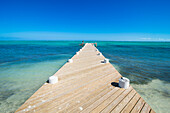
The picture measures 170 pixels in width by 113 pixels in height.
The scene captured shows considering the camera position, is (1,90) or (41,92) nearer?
(41,92)

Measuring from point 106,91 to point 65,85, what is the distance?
2.29 meters

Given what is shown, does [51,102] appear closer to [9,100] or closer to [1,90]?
[9,100]

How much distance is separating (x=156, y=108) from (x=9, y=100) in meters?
9.44

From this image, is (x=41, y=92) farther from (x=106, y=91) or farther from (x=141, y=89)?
(x=141, y=89)

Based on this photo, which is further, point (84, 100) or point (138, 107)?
point (84, 100)

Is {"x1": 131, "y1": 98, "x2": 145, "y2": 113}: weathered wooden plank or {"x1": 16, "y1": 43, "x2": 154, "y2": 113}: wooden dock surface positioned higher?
{"x1": 16, "y1": 43, "x2": 154, "y2": 113}: wooden dock surface

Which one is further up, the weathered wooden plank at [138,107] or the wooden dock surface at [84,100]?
the wooden dock surface at [84,100]

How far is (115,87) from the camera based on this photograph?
414 cm

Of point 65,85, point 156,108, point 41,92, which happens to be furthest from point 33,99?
point 156,108

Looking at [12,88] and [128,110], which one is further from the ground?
[128,110]

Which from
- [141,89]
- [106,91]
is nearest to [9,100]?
[106,91]

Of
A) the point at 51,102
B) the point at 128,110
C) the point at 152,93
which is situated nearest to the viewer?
the point at 128,110

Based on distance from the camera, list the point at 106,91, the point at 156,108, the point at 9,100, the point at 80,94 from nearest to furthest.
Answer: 1. the point at 80,94
2. the point at 106,91
3. the point at 156,108
4. the point at 9,100

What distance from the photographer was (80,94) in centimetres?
357
